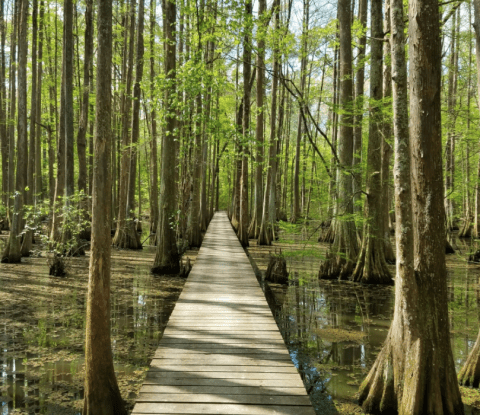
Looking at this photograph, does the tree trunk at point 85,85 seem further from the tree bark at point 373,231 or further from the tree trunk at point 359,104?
the tree bark at point 373,231

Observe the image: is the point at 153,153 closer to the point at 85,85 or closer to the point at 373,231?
the point at 85,85

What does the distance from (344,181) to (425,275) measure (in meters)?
5.94

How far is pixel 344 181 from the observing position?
911 cm

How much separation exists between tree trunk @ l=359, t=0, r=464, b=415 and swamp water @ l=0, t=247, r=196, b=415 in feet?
7.96

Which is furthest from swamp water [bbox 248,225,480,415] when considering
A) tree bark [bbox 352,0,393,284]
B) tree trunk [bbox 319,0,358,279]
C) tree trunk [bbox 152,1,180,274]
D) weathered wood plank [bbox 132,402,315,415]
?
tree trunk [bbox 152,1,180,274]

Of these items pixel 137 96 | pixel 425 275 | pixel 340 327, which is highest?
pixel 137 96

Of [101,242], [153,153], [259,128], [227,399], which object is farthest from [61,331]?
[153,153]

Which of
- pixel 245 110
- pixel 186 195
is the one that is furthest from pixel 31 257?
pixel 245 110

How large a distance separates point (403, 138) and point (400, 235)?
92 cm

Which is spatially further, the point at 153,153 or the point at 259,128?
the point at 153,153

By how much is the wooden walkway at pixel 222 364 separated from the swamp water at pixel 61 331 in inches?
23.6

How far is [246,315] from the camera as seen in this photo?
5.05m

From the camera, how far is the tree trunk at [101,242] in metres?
3.18

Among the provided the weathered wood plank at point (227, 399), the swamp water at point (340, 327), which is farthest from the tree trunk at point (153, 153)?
the weathered wood plank at point (227, 399)
